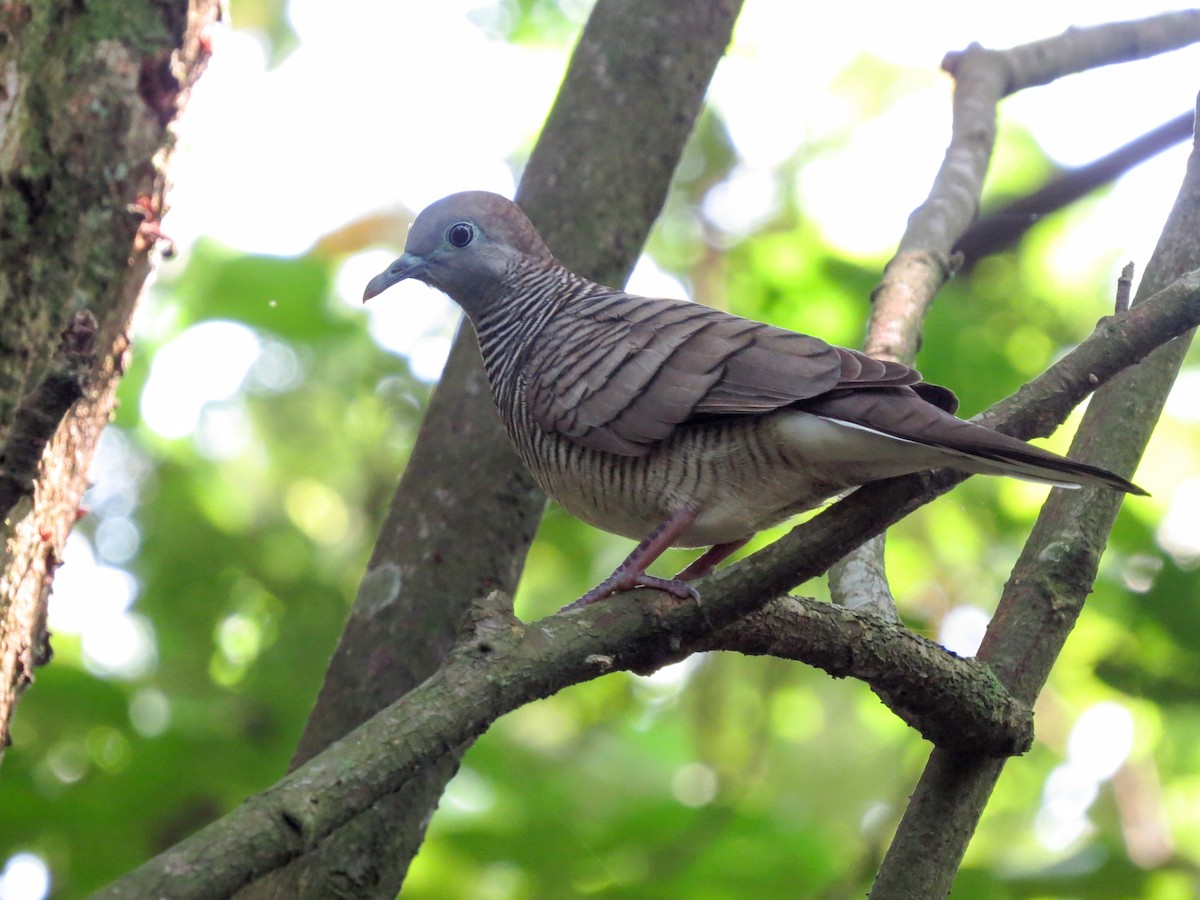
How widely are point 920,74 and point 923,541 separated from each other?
3.48m

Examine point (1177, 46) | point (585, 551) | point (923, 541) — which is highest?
point (1177, 46)

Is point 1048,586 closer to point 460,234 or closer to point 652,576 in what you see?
point 652,576

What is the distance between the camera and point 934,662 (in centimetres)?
254

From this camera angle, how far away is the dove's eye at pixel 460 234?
155 inches

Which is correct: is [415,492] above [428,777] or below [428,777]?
above

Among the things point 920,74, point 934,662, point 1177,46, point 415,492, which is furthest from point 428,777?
point 920,74

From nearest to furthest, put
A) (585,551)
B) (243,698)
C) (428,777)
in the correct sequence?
(428,777), (243,698), (585,551)

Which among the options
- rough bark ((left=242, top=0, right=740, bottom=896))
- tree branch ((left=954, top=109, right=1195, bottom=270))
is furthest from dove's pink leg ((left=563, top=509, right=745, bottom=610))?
tree branch ((left=954, top=109, right=1195, bottom=270))

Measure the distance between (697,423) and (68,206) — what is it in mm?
1574

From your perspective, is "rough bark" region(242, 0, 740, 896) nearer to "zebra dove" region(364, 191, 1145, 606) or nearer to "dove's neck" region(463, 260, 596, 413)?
"dove's neck" region(463, 260, 596, 413)

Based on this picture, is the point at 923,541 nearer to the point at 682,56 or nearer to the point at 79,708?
the point at 682,56

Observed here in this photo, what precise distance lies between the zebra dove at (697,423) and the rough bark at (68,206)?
3.68 ft

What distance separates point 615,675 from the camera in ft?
20.6

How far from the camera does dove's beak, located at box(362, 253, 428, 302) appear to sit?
3986 mm
